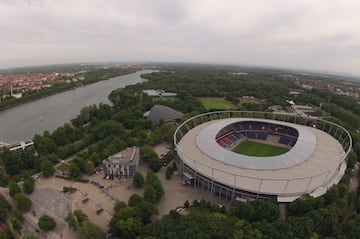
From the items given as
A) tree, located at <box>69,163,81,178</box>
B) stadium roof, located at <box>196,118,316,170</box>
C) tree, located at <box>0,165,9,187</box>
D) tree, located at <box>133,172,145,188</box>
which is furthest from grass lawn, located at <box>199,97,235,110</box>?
tree, located at <box>0,165,9,187</box>

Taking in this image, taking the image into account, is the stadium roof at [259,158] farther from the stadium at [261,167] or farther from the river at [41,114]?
the river at [41,114]

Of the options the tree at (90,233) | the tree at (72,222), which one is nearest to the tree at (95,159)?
the tree at (72,222)

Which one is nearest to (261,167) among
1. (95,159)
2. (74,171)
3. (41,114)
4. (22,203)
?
(95,159)

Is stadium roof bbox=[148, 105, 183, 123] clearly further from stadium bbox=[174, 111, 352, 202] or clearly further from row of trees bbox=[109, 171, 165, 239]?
row of trees bbox=[109, 171, 165, 239]

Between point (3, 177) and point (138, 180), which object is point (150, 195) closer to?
Answer: point (138, 180)

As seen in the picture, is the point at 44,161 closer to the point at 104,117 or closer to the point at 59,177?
the point at 59,177

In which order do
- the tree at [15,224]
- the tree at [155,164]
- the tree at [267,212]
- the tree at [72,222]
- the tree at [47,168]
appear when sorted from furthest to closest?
the tree at [155,164] → the tree at [47,168] → the tree at [267,212] → the tree at [72,222] → the tree at [15,224]
